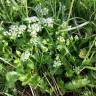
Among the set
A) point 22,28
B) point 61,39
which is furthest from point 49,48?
point 22,28

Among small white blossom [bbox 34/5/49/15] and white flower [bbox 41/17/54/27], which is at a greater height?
small white blossom [bbox 34/5/49/15]

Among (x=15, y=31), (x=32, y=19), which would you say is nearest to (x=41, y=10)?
(x=32, y=19)

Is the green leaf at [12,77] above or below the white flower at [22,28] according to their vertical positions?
below

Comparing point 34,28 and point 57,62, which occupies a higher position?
point 34,28

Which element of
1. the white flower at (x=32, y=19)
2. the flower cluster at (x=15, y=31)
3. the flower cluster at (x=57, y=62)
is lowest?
the flower cluster at (x=57, y=62)

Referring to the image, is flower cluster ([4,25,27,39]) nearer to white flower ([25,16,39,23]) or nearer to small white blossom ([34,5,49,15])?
white flower ([25,16,39,23])

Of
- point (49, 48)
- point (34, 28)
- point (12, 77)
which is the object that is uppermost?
point (34, 28)

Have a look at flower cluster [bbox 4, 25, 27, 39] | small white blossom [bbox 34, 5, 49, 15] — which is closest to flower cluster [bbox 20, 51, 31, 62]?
flower cluster [bbox 4, 25, 27, 39]

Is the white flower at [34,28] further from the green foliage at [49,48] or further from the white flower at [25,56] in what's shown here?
the white flower at [25,56]

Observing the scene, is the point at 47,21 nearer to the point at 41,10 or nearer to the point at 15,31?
the point at 41,10

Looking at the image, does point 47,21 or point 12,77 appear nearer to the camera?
point 12,77

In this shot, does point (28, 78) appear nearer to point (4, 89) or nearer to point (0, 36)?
point (4, 89)

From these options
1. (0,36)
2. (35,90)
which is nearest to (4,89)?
(35,90)

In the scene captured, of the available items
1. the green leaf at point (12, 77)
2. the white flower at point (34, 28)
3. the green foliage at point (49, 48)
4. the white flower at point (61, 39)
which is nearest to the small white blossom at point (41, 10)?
the green foliage at point (49, 48)
